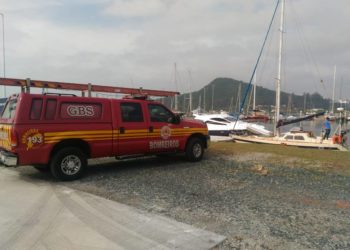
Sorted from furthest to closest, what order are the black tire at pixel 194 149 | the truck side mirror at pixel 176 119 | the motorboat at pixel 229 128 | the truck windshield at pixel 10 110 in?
the motorboat at pixel 229 128
the black tire at pixel 194 149
the truck side mirror at pixel 176 119
the truck windshield at pixel 10 110

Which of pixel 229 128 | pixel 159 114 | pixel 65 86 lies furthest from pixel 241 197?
pixel 229 128

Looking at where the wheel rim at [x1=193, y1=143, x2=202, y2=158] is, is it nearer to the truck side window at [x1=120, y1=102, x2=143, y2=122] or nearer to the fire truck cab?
the fire truck cab

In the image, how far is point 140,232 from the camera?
486 centimetres

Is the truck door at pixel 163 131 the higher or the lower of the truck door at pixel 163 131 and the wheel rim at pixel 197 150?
the higher

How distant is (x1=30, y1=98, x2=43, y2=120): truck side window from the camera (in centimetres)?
792

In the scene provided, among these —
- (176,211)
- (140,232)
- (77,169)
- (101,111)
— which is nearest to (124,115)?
(101,111)

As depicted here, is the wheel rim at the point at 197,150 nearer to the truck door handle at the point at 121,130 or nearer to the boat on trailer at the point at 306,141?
the truck door handle at the point at 121,130

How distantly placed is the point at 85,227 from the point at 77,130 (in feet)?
12.7

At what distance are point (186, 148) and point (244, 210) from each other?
5243mm

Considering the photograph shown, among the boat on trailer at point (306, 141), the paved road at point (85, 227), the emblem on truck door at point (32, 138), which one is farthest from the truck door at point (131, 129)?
the boat on trailer at point (306, 141)

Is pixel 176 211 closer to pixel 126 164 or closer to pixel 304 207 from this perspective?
pixel 304 207

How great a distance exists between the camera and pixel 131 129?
9.56 m

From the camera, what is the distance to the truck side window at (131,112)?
9547 millimetres

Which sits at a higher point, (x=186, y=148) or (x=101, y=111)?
(x=101, y=111)
